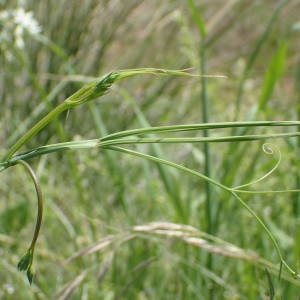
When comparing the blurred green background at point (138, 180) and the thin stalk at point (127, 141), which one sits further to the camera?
the blurred green background at point (138, 180)

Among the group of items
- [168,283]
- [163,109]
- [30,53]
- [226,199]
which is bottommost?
[168,283]

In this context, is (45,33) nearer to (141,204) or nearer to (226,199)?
(141,204)

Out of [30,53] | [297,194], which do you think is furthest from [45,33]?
[297,194]

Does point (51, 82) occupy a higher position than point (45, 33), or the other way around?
point (45, 33)

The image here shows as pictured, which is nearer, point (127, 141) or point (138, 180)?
point (127, 141)

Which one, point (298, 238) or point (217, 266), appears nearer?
point (298, 238)

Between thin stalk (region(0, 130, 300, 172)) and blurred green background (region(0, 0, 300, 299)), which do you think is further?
blurred green background (region(0, 0, 300, 299))

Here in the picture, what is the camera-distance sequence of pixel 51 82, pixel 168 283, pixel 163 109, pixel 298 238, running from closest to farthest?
pixel 298 238 → pixel 168 283 → pixel 51 82 → pixel 163 109

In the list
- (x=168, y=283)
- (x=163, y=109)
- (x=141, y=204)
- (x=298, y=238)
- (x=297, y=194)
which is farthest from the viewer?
(x=163, y=109)
